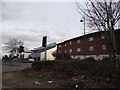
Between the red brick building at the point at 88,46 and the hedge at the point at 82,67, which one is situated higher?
the red brick building at the point at 88,46

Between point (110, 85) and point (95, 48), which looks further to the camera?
point (95, 48)

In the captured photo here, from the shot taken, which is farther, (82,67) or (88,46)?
(88,46)

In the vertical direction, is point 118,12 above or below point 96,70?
above

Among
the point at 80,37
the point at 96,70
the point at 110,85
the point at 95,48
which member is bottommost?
the point at 110,85

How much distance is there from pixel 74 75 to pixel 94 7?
17.1ft

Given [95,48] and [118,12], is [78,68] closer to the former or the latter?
[118,12]

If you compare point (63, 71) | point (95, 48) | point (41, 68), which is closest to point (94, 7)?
point (63, 71)

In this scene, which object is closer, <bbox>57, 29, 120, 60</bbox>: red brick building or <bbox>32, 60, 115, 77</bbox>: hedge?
<bbox>32, 60, 115, 77</bbox>: hedge

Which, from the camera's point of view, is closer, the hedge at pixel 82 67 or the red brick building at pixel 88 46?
the hedge at pixel 82 67

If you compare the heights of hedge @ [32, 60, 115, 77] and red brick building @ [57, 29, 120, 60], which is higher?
red brick building @ [57, 29, 120, 60]

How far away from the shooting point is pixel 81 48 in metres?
51.5

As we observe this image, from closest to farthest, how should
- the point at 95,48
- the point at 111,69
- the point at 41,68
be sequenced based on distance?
1. the point at 111,69
2. the point at 41,68
3. the point at 95,48

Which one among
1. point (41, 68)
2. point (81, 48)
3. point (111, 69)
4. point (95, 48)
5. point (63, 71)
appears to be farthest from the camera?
point (81, 48)

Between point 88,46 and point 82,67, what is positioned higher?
point 88,46
